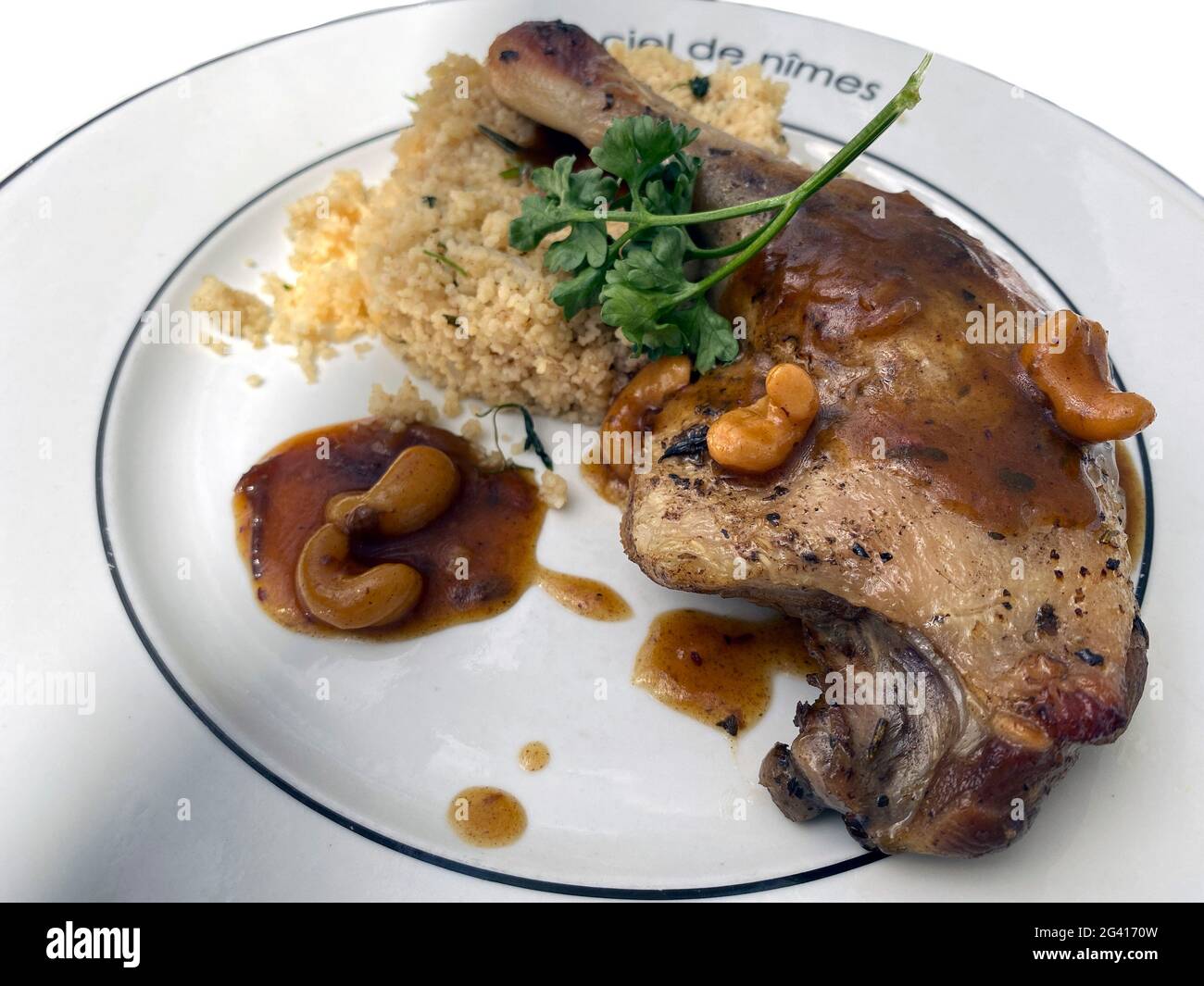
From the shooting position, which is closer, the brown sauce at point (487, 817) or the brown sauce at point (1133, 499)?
the brown sauce at point (487, 817)

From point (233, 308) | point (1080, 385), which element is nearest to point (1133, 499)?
point (1080, 385)

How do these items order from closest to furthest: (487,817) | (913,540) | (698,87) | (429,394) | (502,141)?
(913,540) → (487,817) → (429,394) → (502,141) → (698,87)

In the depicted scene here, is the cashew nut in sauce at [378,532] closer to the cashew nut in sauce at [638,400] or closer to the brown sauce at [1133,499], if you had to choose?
the cashew nut in sauce at [638,400]

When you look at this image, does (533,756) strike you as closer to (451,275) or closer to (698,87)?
(451,275)

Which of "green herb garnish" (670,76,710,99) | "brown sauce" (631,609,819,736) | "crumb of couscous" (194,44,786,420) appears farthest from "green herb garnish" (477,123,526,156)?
"brown sauce" (631,609,819,736)

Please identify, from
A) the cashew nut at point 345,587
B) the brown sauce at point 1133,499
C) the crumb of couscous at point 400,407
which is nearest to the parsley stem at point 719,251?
the crumb of couscous at point 400,407

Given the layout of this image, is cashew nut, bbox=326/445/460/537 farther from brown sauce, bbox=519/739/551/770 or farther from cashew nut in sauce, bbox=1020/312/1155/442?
cashew nut in sauce, bbox=1020/312/1155/442

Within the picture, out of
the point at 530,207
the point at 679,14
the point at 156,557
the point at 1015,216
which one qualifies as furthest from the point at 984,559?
the point at 679,14
